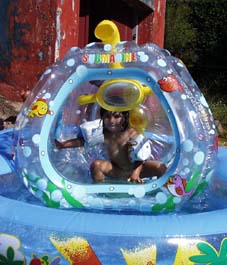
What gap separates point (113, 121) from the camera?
2.99 meters

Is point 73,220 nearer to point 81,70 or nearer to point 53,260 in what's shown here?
point 53,260

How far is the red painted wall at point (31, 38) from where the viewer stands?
5.55 metres

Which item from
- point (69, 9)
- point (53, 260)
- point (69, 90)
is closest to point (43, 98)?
point (69, 90)

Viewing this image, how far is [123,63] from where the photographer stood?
289 centimetres

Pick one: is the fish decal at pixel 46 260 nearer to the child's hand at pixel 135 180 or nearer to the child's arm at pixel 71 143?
the child's hand at pixel 135 180

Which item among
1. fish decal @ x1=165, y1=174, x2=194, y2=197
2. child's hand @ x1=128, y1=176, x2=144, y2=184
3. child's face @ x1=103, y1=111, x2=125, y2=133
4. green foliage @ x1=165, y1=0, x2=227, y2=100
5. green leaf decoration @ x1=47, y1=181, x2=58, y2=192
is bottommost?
green foliage @ x1=165, y1=0, x2=227, y2=100

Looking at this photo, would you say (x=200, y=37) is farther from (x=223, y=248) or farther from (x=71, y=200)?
(x=223, y=248)

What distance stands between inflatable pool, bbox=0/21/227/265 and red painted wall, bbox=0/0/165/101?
2433mm

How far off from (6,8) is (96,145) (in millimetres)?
3011

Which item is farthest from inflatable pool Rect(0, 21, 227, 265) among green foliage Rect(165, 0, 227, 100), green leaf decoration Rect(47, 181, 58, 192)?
green foliage Rect(165, 0, 227, 100)

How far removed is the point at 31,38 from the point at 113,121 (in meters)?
2.94

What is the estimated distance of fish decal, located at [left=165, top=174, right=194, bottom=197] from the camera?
2.77m

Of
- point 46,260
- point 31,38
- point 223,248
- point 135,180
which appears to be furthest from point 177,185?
point 31,38

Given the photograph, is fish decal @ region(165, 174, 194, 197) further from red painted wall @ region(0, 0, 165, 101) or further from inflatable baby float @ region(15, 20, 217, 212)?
A: red painted wall @ region(0, 0, 165, 101)
